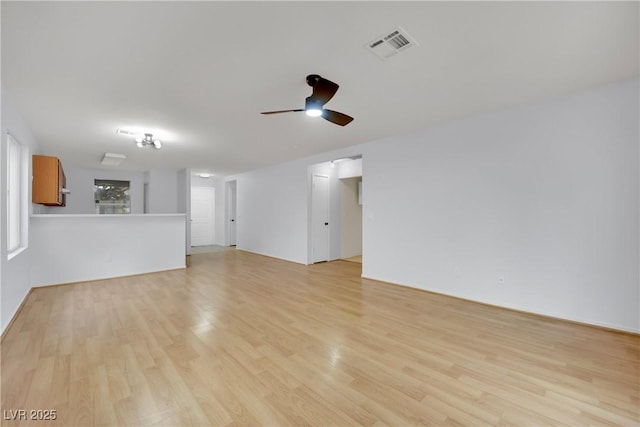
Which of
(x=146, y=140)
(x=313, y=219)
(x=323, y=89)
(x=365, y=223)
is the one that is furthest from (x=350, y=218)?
(x=323, y=89)

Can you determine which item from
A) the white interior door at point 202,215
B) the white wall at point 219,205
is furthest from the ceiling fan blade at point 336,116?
the white interior door at point 202,215

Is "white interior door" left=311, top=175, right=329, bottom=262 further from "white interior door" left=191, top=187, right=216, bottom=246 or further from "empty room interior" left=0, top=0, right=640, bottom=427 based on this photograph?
"white interior door" left=191, top=187, right=216, bottom=246

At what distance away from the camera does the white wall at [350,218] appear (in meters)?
7.22

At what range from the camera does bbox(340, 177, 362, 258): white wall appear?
284 inches

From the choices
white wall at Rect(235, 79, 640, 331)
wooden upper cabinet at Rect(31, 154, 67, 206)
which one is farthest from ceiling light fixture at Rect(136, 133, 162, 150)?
white wall at Rect(235, 79, 640, 331)

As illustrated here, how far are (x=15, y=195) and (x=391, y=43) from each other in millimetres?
4946

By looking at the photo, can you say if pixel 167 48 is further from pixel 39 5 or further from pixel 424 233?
pixel 424 233

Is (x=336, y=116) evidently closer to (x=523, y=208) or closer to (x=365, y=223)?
(x=523, y=208)

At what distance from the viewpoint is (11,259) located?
3025mm

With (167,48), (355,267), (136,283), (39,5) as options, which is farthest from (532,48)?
(136,283)

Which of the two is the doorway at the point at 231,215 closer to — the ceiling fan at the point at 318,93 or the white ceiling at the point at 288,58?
the white ceiling at the point at 288,58

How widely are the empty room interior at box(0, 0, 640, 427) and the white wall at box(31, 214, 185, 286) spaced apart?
0.04m

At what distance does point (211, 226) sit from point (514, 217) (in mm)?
8951

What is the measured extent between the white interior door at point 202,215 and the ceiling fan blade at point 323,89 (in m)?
7.95
